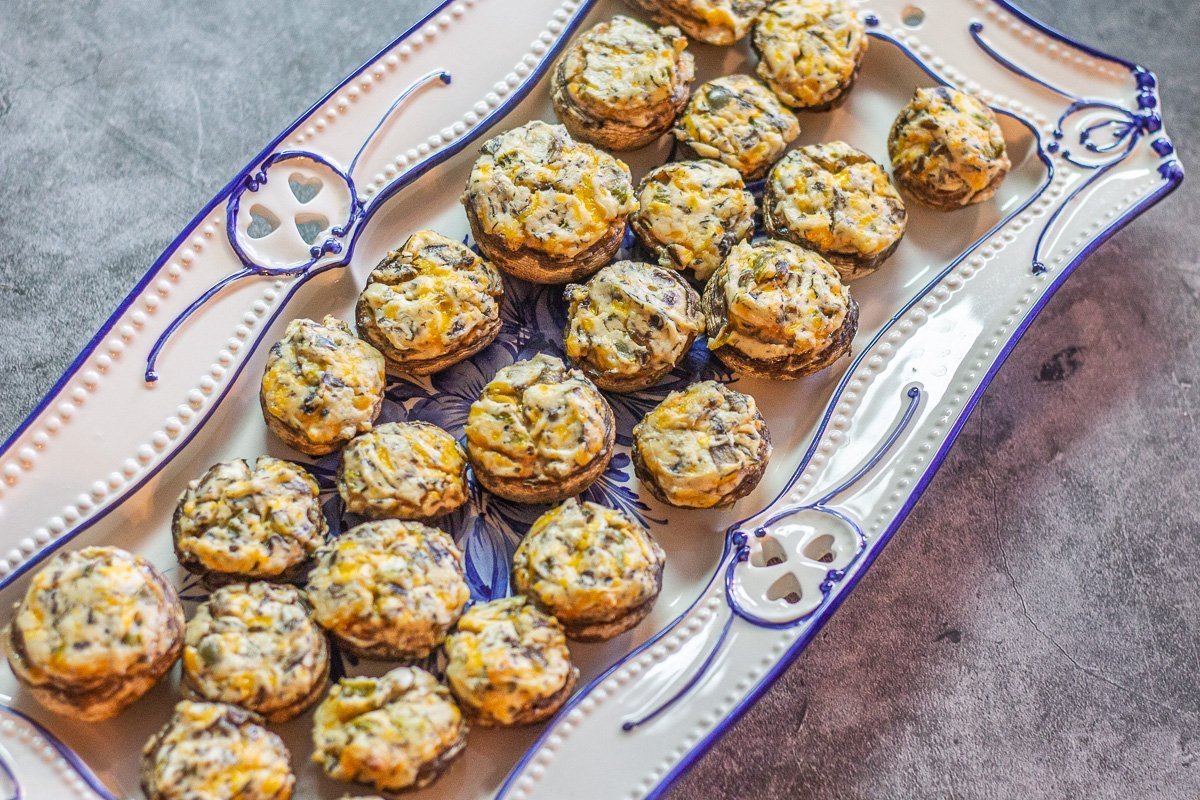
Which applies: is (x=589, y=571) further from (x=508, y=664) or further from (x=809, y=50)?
(x=809, y=50)

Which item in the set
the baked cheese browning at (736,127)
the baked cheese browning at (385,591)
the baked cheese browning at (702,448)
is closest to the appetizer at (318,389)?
the baked cheese browning at (385,591)

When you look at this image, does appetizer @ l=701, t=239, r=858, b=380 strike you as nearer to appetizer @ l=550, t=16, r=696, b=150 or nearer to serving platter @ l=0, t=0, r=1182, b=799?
serving platter @ l=0, t=0, r=1182, b=799

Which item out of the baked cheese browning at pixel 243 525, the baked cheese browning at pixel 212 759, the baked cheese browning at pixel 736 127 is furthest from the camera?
the baked cheese browning at pixel 736 127

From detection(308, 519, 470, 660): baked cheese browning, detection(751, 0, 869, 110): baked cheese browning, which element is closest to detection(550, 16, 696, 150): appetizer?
detection(751, 0, 869, 110): baked cheese browning

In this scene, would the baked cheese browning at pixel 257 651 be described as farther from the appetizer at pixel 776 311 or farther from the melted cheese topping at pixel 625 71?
the melted cheese topping at pixel 625 71

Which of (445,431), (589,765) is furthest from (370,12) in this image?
(589,765)

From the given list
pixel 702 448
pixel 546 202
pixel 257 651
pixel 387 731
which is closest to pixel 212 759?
pixel 257 651

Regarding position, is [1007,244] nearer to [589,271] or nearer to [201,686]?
[589,271]
